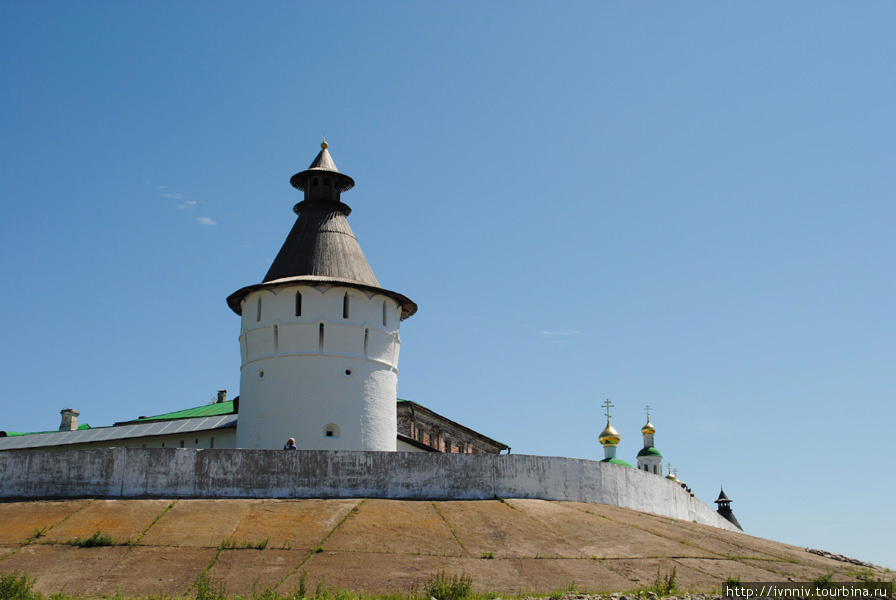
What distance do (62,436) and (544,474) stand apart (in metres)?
15.9

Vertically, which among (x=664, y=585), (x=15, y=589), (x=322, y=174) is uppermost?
(x=322, y=174)

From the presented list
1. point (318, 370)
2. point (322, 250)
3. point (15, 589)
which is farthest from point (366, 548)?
point (322, 250)

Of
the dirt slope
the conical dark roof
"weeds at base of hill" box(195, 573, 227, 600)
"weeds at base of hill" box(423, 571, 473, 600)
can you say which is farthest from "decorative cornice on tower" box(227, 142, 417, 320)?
"weeds at base of hill" box(423, 571, 473, 600)

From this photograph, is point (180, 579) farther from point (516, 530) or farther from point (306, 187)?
point (306, 187)

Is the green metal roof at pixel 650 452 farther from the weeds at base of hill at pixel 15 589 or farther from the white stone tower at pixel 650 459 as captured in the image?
the weeds at base of hill at pixel 15 589

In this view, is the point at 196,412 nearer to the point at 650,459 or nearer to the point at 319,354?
the point at 319,354

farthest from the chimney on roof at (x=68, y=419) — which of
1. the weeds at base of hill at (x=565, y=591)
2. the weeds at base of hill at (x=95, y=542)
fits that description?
the weeds at base of hill at (x=565, y=591)

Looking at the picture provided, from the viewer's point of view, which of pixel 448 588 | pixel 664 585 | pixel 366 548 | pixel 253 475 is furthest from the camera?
pixel 253 475

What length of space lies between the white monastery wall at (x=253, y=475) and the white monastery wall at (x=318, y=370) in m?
3.61

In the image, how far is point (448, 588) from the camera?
47.2ft

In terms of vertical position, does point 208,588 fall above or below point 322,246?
below

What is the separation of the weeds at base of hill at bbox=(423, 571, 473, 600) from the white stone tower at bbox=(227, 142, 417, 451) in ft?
30.5

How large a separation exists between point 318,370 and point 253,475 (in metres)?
4.84

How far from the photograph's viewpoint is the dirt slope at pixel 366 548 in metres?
15.4
